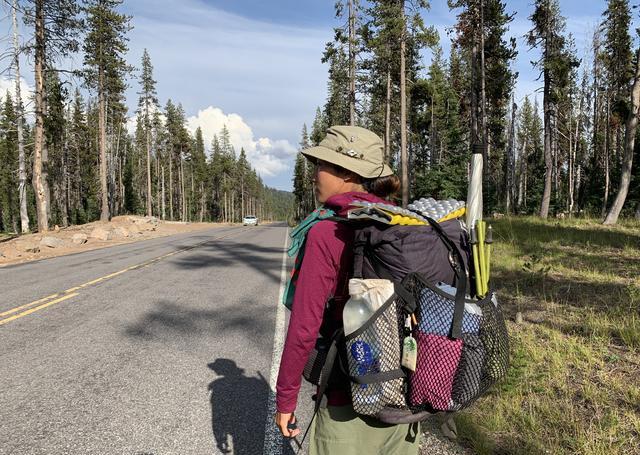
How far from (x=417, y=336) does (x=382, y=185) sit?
737 millimetres

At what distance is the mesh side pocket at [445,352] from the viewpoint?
5.32ft

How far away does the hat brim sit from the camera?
190 centimetres

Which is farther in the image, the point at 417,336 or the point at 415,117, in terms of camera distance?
the point at 415,117

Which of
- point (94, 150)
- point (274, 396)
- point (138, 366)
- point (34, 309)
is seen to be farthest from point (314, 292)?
point (94, 150)

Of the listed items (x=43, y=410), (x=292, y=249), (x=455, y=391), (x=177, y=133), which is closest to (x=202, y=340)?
(x=43, y=410)

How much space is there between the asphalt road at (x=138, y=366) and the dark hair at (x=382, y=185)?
220 cm

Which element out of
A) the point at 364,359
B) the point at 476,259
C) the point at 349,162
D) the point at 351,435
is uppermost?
the point at 349,162

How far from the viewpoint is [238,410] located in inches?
144

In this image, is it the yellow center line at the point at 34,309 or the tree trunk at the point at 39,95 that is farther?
the tree trunk at the point at 39,95

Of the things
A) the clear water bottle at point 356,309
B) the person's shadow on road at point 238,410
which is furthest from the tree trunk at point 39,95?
the clear water bottle at point 356,309

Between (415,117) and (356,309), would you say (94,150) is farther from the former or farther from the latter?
(356,309)

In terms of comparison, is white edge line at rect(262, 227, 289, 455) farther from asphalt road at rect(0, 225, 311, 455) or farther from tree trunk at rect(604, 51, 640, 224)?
tree trunk at rect(604, 51, 640, 224)

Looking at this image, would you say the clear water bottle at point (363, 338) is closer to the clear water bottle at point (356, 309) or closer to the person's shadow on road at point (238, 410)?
the clear water bottle at point (356, 309)

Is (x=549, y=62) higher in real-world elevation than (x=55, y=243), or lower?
higher
